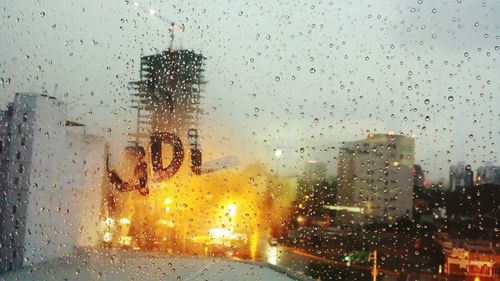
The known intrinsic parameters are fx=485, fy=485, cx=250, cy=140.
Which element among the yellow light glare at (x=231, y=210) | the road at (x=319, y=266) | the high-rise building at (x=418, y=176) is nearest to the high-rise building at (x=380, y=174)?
the high-rise building at (x=418, y=176)

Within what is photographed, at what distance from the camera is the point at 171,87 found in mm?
4484

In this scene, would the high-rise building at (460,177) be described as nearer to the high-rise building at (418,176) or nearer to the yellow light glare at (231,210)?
the high-rise building at (418,176)

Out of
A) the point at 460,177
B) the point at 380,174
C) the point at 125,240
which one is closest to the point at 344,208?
the point at 380,174

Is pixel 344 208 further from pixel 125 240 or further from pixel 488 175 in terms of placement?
pixel 125 240

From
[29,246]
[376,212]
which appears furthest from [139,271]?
[376,212]

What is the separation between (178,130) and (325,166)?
1.30m

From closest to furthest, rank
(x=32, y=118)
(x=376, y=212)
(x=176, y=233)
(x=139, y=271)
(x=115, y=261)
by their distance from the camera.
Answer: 1. (x=139, y=271)
2. (x=115, y=261)
3. (x=376, y=212)
4. (x=176, y=233)
5. (x=32, y=118)

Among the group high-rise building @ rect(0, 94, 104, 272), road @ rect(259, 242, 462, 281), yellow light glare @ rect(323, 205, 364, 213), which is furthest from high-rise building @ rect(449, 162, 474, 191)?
high-rise building @ rect(0, 94, 104, 272)

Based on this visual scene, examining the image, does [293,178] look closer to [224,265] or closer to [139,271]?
[224,265]

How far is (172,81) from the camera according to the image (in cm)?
448

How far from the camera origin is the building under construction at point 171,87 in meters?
4.32

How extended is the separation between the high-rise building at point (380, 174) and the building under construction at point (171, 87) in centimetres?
142

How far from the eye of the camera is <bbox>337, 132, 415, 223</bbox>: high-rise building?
160 inches

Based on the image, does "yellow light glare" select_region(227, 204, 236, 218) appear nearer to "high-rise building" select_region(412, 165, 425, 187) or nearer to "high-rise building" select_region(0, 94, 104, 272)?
"high-rise building" select_region(0, 94, 104, 272)
